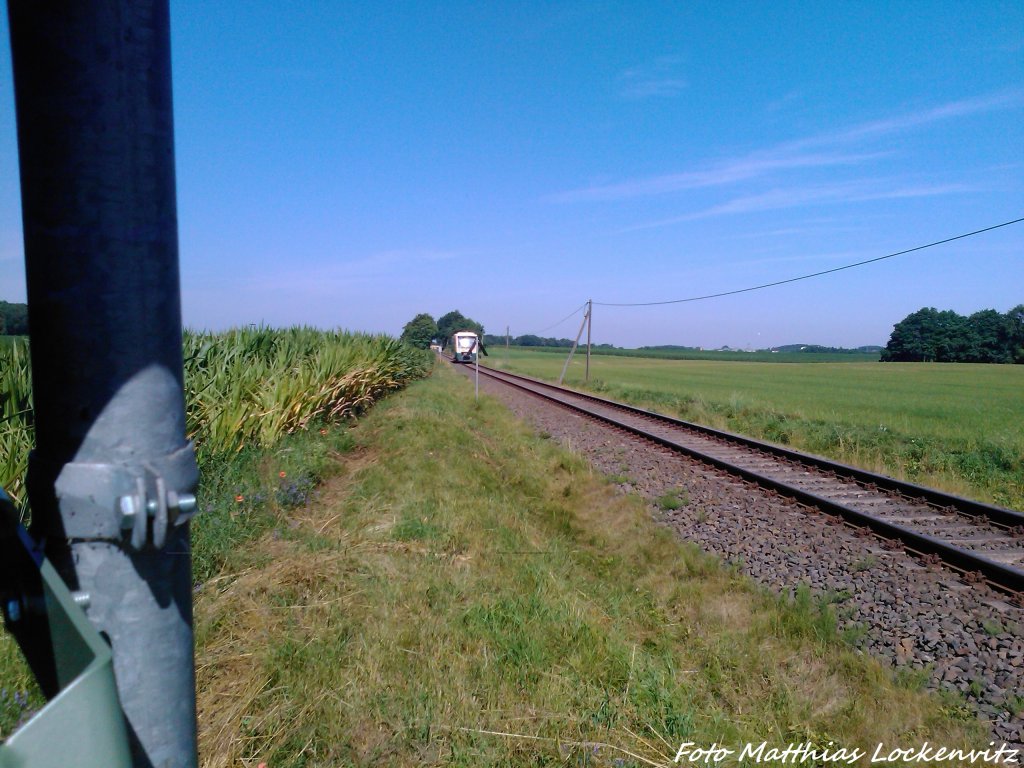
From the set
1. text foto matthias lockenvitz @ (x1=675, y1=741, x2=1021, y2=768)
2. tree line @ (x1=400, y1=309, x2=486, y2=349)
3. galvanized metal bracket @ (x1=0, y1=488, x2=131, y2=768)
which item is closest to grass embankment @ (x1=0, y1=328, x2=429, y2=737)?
galvanized metal bracket @ (x1=0, y1=488, x2=131, y2=768)

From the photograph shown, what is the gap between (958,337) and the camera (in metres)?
87.2

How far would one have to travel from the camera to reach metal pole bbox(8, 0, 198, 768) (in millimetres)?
949

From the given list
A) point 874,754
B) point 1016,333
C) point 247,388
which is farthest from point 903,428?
point 1016,333

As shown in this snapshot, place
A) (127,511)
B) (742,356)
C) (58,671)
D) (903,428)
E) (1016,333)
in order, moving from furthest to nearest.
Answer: (742,356) → (1016,333) → (903,428) → (127,511) → (58,671)

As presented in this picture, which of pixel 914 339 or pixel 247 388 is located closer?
pixel 247 388

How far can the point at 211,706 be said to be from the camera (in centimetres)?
289

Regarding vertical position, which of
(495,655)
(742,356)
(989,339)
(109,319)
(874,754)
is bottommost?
(874,754)

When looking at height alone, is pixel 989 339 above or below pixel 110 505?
above

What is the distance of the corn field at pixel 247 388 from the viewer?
4.85 m

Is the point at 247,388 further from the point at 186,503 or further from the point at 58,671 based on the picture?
the point at 58,671

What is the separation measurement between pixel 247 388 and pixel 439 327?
368ft

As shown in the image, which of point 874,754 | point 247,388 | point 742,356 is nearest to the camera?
point 874,754

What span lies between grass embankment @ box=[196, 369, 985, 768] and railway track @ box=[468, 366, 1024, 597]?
205 cm

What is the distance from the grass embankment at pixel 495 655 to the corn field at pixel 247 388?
1782 millimetres
